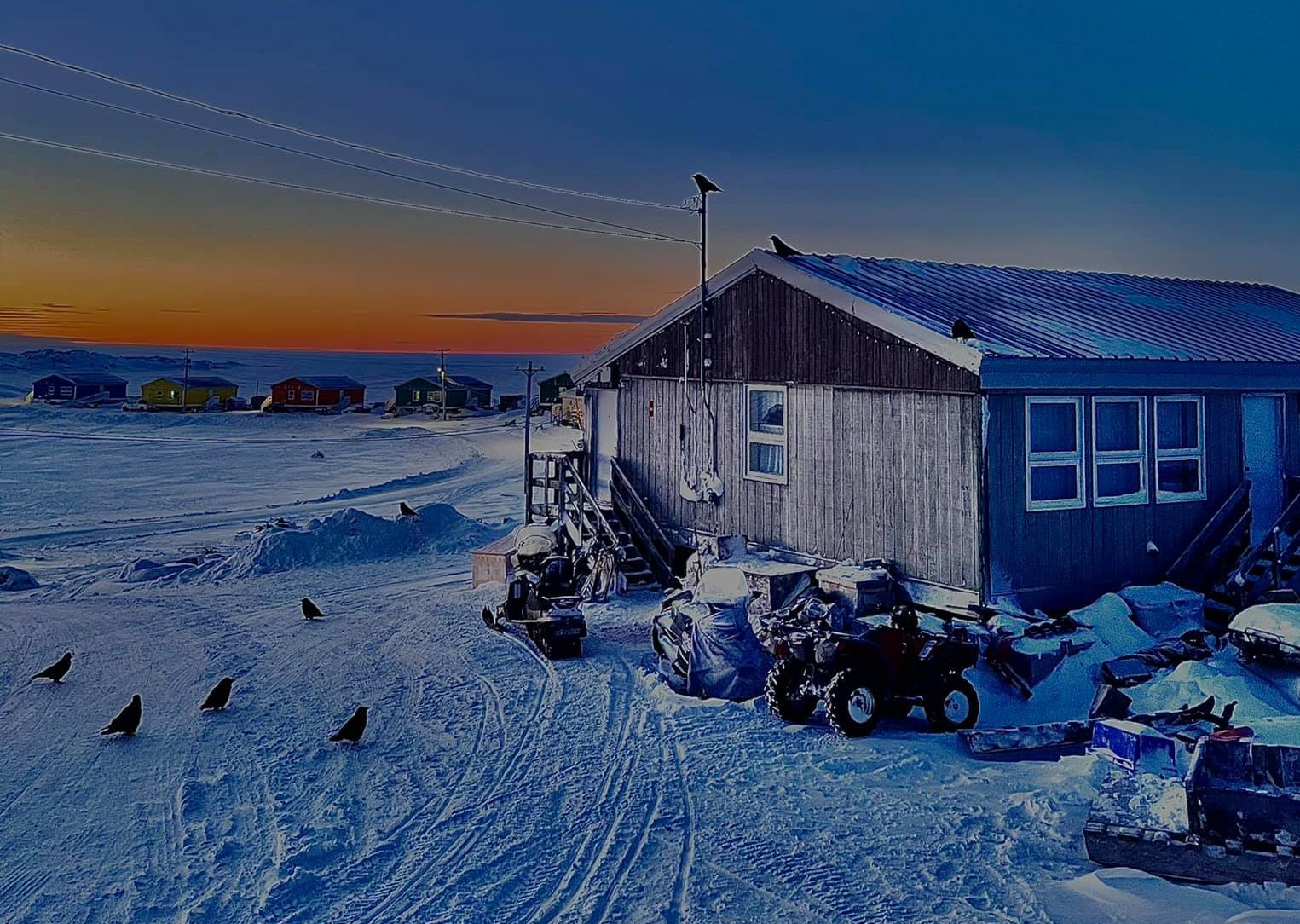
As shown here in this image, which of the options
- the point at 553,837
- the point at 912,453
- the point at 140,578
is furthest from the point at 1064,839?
the point at 140,578

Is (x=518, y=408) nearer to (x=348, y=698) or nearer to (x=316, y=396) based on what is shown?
(x=316, y=396)

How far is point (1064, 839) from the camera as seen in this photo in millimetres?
6824

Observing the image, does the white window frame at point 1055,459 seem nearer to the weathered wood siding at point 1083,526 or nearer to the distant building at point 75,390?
the weathered wood siding at point 1083,526

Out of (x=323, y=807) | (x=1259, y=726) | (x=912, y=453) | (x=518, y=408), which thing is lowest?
(x=323, y=807)

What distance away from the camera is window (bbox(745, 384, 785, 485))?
15.2m

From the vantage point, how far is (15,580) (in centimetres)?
1878

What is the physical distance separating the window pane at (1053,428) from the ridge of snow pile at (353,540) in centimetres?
1305

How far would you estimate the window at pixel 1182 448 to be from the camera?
13.4 m

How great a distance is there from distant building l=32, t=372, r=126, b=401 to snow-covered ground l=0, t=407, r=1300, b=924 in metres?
85.4

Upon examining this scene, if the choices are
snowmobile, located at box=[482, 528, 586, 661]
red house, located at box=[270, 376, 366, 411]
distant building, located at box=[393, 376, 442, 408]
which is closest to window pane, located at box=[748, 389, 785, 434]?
snowmobile, located at box=[482, 528, 586, 661]

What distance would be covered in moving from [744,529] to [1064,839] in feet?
30.8

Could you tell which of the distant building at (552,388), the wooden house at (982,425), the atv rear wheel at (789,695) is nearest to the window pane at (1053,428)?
Result: the wooden house at (982,425)

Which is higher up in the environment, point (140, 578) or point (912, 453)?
point (912, 453)

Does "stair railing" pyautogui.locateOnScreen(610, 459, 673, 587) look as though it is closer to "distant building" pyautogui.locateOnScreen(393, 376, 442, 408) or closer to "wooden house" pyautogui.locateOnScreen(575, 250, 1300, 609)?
"wooden house" pyautogui.locateOnScreen(575, 250, 1300, 609)
